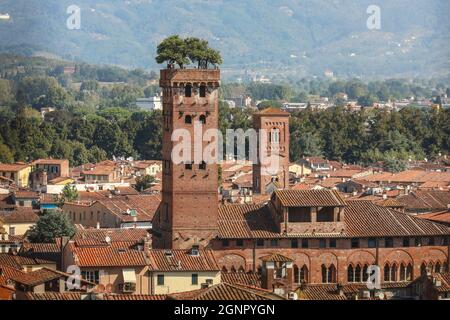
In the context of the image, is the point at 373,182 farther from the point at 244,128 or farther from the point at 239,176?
the point at 244,128

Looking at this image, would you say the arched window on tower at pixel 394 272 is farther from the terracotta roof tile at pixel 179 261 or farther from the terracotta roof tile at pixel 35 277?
the terracotta roof tile at pixel 35 277

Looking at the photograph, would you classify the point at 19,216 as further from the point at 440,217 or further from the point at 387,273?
the point at 387,273

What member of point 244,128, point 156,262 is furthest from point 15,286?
point 244,128

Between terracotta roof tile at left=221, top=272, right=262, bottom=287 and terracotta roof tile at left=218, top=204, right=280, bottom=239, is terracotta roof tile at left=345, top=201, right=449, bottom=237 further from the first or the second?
terracotta roof tile at left=221, top=272, right=262, bottom=287

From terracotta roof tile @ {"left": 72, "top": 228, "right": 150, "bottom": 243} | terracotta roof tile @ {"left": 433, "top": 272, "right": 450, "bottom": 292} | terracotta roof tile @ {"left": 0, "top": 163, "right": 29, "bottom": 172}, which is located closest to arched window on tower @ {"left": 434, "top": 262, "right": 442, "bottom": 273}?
terracotta roof tile @ {"left": 433, "top": 272, "right": 450, "bottom": 292}

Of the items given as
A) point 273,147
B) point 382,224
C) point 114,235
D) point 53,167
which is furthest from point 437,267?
point 53,167

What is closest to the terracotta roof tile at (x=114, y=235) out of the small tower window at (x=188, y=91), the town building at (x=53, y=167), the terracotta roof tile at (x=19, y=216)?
the small tower window at (x=188, y=91)

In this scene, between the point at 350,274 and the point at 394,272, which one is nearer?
the point at 350,274
